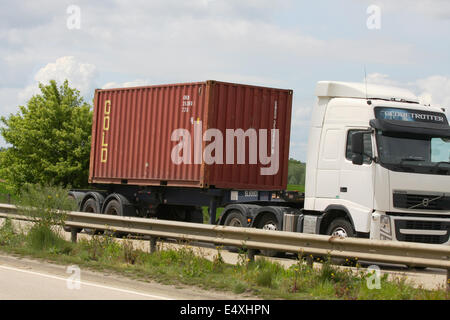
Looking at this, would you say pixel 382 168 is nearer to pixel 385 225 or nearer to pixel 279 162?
pixel 385 225

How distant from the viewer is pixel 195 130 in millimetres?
17047

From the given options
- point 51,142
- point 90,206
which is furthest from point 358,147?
point 51,142

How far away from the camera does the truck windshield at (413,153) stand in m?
12.8

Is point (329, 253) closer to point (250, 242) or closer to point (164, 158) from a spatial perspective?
point (250, 242)

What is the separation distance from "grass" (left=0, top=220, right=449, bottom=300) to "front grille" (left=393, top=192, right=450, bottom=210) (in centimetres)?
229

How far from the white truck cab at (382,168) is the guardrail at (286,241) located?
184 cm

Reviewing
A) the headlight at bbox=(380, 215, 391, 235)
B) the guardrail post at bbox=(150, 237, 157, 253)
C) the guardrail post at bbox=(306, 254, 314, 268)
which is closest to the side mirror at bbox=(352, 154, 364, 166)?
the headlight at bbox=(380, 215, 391, 235)

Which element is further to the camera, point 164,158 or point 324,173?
point 164,158

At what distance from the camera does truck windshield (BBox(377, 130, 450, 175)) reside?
12805 mm

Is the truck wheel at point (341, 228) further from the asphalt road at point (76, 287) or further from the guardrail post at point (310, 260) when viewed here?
the asphalt road at point (76, 287)

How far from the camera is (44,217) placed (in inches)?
556
